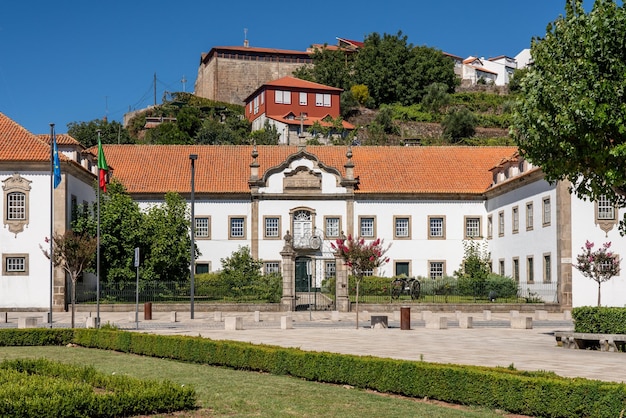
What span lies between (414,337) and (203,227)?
27.7m

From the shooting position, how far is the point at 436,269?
5344 centimetres

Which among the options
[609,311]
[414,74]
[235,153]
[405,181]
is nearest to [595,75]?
[609,311]

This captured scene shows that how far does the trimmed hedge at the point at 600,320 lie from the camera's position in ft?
72.2

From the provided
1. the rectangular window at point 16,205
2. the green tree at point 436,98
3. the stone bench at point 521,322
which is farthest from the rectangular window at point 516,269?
the green tree at point 436,98

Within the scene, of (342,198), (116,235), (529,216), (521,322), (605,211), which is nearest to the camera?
(521,322)

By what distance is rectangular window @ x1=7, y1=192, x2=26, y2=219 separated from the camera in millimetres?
43938

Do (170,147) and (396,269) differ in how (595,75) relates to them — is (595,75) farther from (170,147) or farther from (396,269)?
(170,147)

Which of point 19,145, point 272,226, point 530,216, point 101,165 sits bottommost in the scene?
point 272,226

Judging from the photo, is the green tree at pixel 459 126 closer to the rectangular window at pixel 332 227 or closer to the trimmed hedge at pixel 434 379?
the rectangular window at pixel 332 227

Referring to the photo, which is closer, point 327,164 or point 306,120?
point 327,164

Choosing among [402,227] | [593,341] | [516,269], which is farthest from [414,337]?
[402,227]

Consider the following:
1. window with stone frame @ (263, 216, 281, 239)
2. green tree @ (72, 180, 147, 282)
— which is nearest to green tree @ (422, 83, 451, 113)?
window with stone frame @ (263, 216, 281, 239)

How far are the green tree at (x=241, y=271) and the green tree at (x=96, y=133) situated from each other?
40132mm

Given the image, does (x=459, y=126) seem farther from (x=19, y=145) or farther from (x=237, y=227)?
(x=19, y=145)
